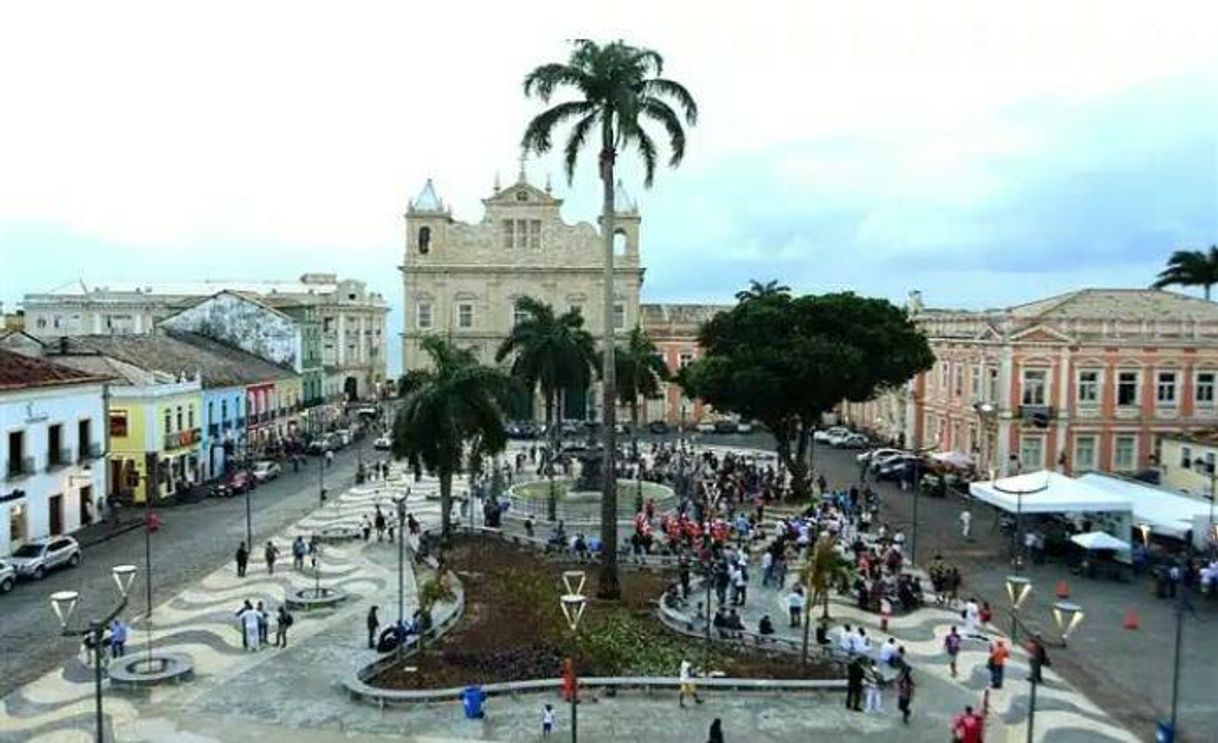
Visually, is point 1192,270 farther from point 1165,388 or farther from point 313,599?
point 313,599

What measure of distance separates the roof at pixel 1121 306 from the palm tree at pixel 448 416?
2727 cm

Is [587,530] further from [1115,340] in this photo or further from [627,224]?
[627,224]

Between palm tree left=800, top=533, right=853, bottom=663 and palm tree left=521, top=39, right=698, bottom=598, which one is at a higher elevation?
palm tree left=521, top=39, right=698, bottom=598

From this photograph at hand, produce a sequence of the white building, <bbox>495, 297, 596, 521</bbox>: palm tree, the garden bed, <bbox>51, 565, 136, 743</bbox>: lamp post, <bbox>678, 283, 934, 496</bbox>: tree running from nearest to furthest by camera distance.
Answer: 1. <bbox>51, 565, 136, 743</bbox>: lamp post
2. the garden bed
3. the white building
4. <bbox>678, 283, 934, 496</bbox>: tree
5. <bbox>495, 297, 596, 521</bbox>: palm tree

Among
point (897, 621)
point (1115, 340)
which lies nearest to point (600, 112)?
point (897, 621)

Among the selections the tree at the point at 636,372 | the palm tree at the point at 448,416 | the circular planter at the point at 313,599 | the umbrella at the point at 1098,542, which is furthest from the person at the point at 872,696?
the tree at the point at 636,372

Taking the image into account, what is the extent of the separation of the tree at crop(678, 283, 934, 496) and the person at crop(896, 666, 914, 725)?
2074cm

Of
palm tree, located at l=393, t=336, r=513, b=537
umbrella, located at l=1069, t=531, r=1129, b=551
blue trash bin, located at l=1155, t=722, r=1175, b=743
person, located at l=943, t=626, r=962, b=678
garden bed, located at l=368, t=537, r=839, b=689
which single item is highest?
palm tree, located at l=393, t=336, r=513, b=537

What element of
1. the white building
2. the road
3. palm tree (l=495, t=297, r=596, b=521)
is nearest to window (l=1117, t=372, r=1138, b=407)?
palm tree (l=495, t=297, r=596, b=521)

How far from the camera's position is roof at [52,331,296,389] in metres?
49.6

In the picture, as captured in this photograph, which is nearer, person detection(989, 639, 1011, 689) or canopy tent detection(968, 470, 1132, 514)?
person detection(989, 639, 1011, 689)

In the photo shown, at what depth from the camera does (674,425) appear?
2963 inches

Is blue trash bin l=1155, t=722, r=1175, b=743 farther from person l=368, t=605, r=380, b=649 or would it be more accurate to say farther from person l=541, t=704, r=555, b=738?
person l=368, t=605, r=380, b=649

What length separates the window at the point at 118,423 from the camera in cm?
4450
